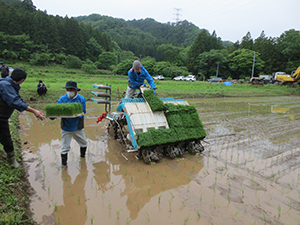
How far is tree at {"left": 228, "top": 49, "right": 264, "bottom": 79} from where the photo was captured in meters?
47.2

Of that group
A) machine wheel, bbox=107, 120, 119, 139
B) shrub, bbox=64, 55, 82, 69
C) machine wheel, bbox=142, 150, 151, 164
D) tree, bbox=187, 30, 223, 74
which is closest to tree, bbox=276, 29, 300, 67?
tree, bbox=187, 30, 223, 74

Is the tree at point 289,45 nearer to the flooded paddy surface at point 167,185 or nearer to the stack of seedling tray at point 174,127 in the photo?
the flooded paddy surface at point 167,185

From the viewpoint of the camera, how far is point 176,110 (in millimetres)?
5246

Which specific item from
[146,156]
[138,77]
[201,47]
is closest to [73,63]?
[201,47]

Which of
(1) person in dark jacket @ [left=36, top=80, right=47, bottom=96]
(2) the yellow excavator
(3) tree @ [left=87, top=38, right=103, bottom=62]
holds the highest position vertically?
(3) tree @ [left=87, top=38, right=103, bottom=62]

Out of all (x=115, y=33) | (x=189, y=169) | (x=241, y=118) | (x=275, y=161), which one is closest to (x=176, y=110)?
(x=189, y=169)

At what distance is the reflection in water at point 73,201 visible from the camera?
2802 millimetres

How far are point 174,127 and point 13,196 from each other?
3592 millimetres

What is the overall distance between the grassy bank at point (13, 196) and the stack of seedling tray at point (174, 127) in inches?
94.2

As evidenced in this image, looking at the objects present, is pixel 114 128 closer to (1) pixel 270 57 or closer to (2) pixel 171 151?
(2) pixel 171 151

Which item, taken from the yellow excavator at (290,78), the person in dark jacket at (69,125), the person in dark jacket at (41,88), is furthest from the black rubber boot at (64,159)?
the yellow excavator at (290,78)

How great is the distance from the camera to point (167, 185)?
148 inches

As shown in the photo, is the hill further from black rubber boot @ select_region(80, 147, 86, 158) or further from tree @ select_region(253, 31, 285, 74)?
black rubber boot @ select_region(80, 147, 86, 158)

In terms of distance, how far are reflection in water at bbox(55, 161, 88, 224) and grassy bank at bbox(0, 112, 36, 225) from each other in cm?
42
